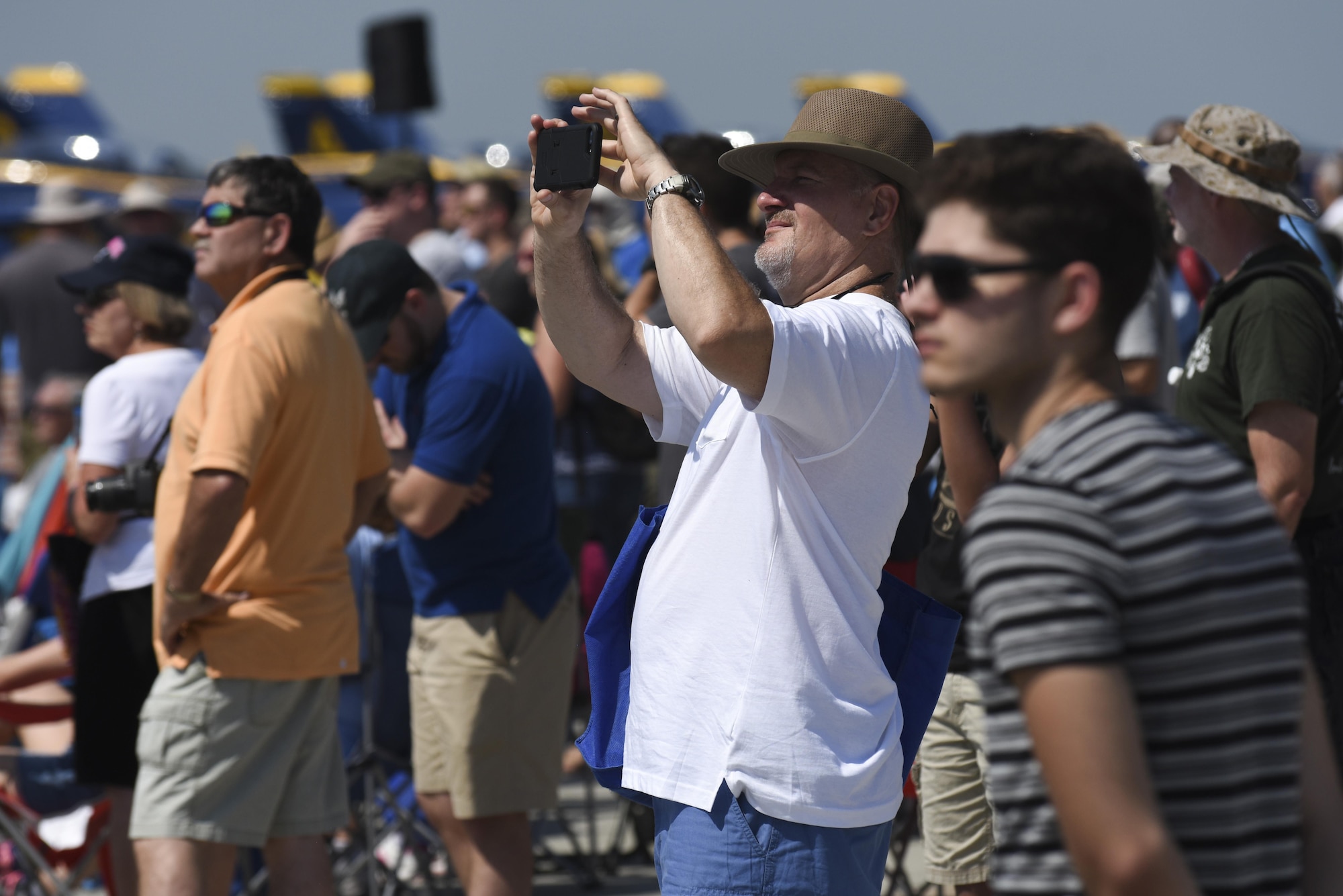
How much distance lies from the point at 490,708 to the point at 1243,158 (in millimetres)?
2464

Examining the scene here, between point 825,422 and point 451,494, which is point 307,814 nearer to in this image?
point 451,494

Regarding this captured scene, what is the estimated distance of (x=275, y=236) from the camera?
3836mm

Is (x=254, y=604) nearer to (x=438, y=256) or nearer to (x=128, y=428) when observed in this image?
(x=128, y=428)

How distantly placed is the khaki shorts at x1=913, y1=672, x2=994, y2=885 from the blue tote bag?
0.86 meters

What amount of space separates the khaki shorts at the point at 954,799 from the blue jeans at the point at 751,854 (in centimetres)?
116

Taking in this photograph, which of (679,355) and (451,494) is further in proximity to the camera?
(451,494)

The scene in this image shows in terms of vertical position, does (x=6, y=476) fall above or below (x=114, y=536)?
below

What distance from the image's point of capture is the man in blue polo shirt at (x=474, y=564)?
4.14m

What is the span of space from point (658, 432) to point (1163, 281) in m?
2.68

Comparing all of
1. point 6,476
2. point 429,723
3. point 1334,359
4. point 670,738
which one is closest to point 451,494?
point 429,723

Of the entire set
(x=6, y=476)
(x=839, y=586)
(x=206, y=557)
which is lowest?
(x=6, y=476)

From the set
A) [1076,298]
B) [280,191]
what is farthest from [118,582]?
[1076,298]

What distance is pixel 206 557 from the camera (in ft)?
10.9

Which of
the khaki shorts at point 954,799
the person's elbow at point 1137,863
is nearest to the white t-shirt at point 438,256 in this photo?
the khaki shorts at point 954,799
